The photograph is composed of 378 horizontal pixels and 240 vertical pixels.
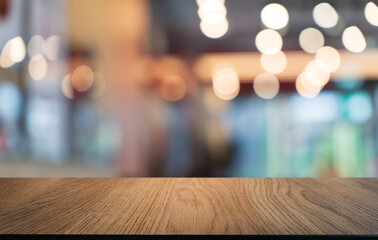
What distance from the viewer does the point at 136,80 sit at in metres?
5.01

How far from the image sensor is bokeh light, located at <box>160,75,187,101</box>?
19.0 ft

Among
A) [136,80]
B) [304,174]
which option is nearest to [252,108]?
[304,174]

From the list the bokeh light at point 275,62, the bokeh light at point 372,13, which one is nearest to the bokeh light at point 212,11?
the bokeh light at point 372,13

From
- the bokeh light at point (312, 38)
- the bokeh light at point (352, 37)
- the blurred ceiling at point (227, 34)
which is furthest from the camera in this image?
the blurred ceiling at point (227, 34)

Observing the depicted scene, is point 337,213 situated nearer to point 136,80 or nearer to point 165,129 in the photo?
point 136,80

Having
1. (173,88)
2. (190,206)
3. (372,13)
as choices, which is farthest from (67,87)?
(190,206)

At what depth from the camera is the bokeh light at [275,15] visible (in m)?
3.11

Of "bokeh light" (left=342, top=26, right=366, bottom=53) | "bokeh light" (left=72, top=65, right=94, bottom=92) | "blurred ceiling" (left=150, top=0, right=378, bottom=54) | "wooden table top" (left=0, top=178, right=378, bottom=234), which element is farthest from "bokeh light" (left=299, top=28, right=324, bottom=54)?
"wooden table top" (left=0, top=178, right=378, bottom=234)

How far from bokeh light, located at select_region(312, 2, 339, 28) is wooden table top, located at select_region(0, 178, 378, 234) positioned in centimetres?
282

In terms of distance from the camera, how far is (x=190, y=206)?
60 centimetres

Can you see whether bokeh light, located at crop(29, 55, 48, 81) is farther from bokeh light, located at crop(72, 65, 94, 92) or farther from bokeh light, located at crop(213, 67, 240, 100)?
bokeh light, located at crop(213, 67, 240, 100)

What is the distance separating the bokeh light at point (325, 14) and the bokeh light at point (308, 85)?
2081 millimetres

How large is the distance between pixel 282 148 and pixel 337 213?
560cm

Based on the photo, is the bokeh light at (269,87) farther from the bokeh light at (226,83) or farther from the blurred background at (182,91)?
the bokeh light at (226,83)
